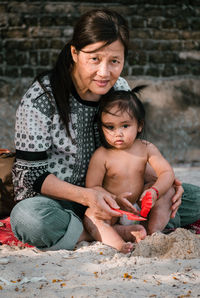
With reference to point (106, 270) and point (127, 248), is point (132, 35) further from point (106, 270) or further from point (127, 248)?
point (106, 270)

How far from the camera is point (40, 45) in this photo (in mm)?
5609

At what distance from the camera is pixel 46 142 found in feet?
8.41

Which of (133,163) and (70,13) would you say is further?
(70,13)

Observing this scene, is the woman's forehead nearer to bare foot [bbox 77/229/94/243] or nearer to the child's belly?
the child's belly

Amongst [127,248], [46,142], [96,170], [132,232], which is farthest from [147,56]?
[127,248]

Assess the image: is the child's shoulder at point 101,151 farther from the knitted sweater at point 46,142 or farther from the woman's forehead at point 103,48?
the woman's forehead at point 103,48

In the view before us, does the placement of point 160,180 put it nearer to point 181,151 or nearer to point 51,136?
point 51,136

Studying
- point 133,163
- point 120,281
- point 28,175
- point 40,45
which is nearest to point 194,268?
point 120,281

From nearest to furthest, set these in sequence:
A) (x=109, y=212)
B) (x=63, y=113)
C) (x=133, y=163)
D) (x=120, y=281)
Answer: (x=120, y=281)
(x=109, y=212)
(x=63, y=113)
(x=133, y=163)

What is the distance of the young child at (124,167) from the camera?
101 inches

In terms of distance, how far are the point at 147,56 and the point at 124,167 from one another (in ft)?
11.1

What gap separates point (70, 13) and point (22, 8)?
605mm

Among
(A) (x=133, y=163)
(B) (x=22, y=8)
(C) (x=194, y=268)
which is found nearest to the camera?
(C) (x=194, y=268)

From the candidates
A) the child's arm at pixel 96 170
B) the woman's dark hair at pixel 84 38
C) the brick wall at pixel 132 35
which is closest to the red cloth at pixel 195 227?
the child's arm at pixel 96 170
